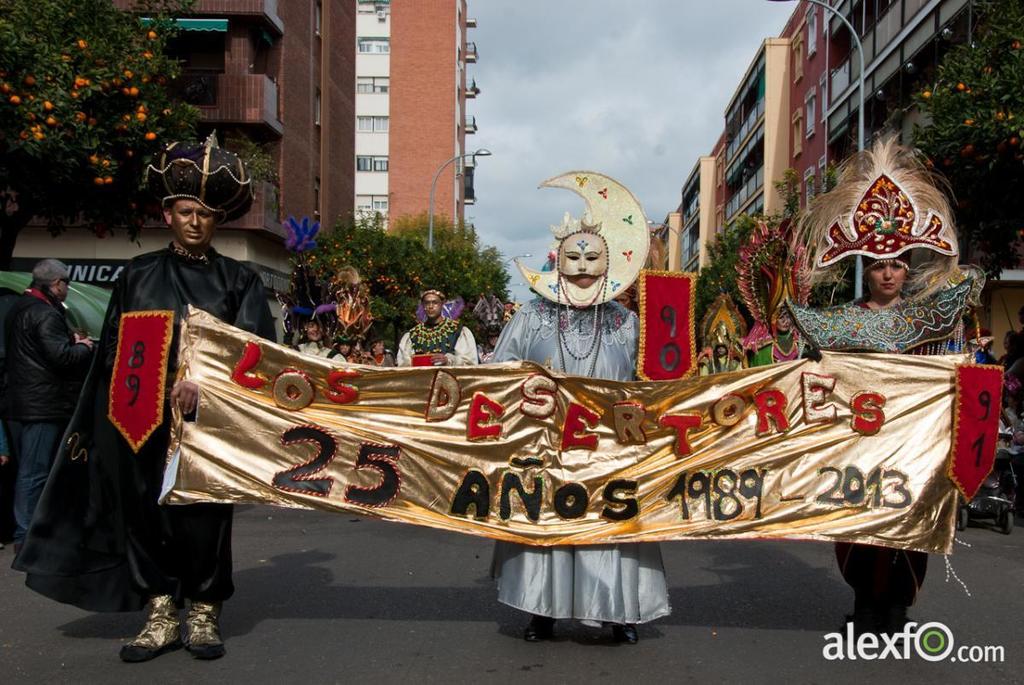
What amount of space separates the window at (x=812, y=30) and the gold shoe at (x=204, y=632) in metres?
43.1

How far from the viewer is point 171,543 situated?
5535 millimetres

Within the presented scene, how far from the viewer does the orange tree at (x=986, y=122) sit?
12.2 meters

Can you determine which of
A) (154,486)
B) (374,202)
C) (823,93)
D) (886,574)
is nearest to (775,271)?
(886,574)

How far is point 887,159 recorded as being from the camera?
6.13 meters

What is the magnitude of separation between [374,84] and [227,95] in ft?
132

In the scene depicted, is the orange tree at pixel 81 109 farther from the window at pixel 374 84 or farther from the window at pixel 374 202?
the window at pixel 374 84

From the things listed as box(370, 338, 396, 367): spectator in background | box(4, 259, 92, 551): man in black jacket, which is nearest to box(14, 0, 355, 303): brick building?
box(370, 338, 396, 367): spectator in background

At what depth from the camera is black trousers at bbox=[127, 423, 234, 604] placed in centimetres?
543

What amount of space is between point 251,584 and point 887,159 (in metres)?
4.56

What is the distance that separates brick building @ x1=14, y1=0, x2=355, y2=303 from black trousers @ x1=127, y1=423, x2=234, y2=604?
24.6 meters

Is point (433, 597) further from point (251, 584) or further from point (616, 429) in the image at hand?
point (616, 429)

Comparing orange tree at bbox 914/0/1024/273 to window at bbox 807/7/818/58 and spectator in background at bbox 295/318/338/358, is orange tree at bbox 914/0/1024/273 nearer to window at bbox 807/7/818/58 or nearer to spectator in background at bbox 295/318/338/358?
spectator in background at bbox 295/318/338/358

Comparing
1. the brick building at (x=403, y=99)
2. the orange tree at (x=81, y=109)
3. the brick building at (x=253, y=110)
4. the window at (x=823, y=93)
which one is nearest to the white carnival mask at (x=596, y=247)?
the orange tree at (x=81, y=109)

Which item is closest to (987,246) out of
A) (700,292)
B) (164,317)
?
(164,317)
